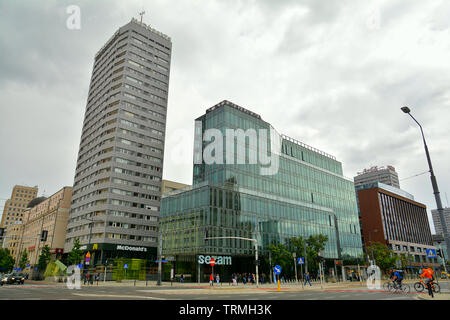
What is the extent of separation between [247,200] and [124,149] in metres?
36.9

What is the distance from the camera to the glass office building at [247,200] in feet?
177

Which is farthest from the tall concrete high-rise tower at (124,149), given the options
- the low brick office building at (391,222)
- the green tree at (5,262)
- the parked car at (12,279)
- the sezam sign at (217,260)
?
the low brick office building at (391,222)

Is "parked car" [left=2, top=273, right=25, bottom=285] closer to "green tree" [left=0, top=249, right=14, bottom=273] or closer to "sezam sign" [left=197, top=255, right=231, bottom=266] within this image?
"sezam sign" [left=197, top=255, right=231, bottom=266]

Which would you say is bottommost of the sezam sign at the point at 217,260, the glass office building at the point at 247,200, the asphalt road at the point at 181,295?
the asphalt road at the point at 181,295

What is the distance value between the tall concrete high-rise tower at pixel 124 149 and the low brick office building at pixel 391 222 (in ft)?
235

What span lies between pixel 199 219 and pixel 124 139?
36384mm

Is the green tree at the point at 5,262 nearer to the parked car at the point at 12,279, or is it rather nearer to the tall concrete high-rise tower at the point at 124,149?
the tall concrete high-rise tower at the point at 124,149

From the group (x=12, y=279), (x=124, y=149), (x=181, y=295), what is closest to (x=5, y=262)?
(x=124, y=149)

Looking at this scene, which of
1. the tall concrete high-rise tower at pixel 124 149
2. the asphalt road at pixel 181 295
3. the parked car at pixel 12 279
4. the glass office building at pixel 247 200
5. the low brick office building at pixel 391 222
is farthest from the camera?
the low brick office building at pixel 391 222

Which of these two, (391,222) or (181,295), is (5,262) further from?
(391,222)

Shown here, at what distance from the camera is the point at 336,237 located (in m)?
75.2

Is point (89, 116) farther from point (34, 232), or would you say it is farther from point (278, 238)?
point (278, 238)
